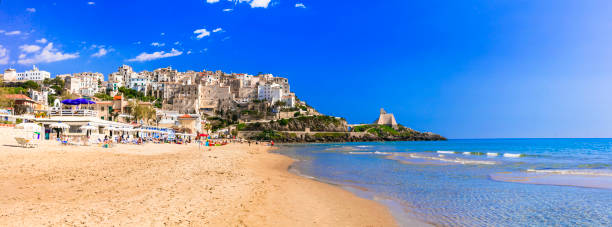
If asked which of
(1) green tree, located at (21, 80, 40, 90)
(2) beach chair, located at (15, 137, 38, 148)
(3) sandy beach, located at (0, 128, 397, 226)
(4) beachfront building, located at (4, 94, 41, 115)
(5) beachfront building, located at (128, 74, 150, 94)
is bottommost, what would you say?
(3) sandy beach, located at (0, 128, 397, 226)

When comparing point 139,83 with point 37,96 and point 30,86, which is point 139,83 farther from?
point 37,96

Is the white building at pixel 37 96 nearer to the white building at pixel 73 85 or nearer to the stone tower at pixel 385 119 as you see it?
the white building at pixel 73 85

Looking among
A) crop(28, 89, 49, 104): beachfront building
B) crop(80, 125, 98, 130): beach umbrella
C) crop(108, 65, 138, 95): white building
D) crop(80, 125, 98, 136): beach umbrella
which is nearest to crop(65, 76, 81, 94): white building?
crop(108, 65, 138, 95): white building

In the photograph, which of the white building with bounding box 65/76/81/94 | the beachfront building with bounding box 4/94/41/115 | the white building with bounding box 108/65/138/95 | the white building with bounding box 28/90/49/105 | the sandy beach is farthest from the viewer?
the white building with bounding box 108/65/138/95

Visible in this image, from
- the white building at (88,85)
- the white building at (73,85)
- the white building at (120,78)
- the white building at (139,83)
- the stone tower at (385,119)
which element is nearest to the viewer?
the white building at (73,85)

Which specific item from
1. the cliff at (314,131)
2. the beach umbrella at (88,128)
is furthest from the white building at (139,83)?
the beach umbrella at (88,128)

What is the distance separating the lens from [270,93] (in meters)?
105

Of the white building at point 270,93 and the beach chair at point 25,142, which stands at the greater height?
the white building at point 270,93

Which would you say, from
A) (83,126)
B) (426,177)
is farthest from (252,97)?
(426,177)

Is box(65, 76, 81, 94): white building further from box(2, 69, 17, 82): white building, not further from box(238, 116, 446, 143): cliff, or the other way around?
box(238, 116, 446, 143): cliff

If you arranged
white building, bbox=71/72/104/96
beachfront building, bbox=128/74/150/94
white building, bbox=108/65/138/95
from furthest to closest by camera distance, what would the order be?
beachfront building, bbox=128/74/150/94, white building, bbox=108/65/138/95, white building, bbox=71/72/104/96

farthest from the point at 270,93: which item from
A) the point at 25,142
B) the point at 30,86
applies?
the point at 25,142

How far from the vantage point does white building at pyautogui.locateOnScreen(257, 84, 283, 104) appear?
104m

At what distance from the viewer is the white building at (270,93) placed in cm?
10413
